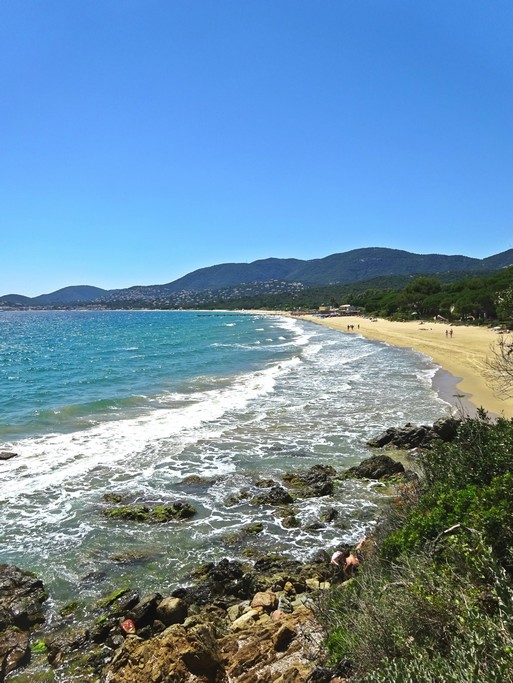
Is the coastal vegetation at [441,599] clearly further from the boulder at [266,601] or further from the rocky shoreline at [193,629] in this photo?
the boulder at [266,601]

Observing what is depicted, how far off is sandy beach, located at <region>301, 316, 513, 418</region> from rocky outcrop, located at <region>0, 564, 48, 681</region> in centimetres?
1674

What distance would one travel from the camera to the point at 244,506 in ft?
43.0

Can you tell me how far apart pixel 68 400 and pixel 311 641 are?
24916mm

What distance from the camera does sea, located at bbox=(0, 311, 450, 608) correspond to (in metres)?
10.6

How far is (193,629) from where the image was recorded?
615 cm

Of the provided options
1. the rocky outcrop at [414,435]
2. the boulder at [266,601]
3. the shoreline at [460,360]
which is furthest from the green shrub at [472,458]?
the shoreline at [460,360]

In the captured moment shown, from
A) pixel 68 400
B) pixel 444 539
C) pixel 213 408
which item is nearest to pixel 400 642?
pixel 444 539

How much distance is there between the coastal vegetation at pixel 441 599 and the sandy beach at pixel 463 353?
507 inches

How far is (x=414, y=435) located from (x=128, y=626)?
44.1 ft

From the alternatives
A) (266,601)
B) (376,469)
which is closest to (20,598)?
(266,601)

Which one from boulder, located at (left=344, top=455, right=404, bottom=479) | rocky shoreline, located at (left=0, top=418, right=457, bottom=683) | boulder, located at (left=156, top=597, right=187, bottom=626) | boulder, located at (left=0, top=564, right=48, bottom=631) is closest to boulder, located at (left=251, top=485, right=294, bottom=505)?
rocky shoreline, located at (left=0, top=418, right=457, bottom=683)

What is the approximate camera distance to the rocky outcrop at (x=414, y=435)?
16.8 m

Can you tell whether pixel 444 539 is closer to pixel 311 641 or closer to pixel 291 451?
pixel 311 641

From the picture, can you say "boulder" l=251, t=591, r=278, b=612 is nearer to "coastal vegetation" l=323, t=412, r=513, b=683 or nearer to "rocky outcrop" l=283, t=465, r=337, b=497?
"coastal vegetation" l=323, t=412, r=513, b=683
